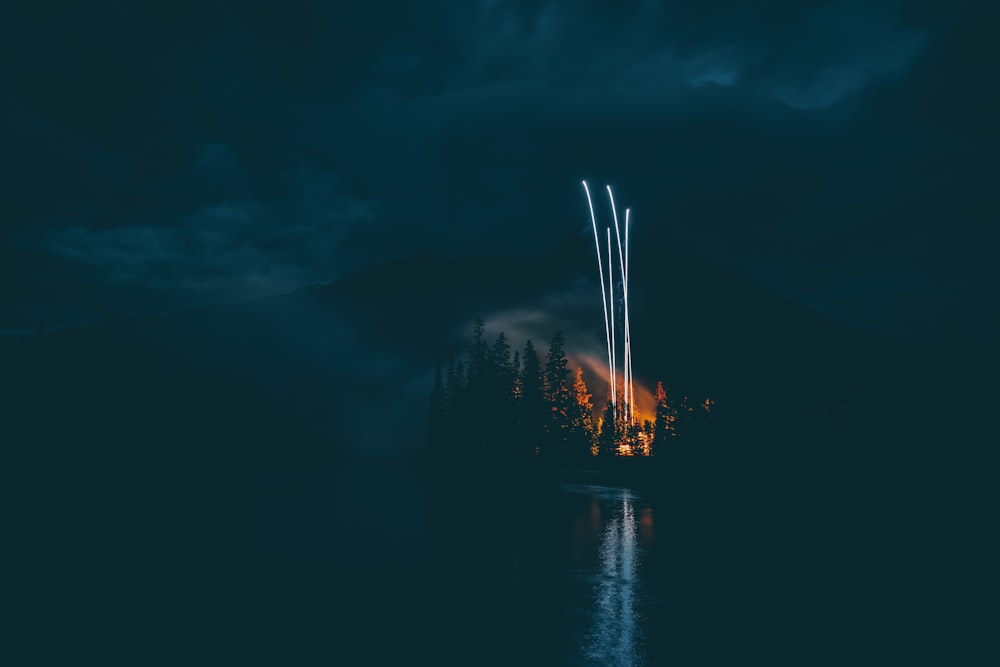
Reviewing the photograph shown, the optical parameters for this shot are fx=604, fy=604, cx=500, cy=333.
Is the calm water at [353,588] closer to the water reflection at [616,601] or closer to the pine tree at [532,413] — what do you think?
the water reflection at [616,601]

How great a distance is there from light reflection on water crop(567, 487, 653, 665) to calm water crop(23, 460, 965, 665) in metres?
0.08

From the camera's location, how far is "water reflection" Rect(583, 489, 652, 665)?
15.3 metres

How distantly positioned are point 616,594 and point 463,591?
536 centimetres

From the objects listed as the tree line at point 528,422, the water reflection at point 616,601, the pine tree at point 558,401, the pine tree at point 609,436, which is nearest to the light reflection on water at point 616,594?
the water reflection at point 616,601

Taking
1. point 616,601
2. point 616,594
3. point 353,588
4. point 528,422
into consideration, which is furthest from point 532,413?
point 616,601

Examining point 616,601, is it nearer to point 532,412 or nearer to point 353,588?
point 353,588

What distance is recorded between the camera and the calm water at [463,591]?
15.8m

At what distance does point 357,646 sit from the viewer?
15836mm

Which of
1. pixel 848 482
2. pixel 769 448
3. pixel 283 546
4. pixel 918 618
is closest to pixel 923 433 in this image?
pixel 848 482

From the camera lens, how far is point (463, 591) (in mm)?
21484

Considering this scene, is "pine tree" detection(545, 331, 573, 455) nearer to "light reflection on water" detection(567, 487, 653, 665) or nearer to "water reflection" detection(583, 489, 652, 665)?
"light reflection on water" detection(567, 487, 653, 665)

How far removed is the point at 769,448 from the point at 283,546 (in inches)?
1910

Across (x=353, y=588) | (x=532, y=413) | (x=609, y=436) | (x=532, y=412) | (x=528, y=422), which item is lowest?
(x=353, y=588)

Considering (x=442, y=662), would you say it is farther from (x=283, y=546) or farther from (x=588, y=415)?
(x=588, y=415)
